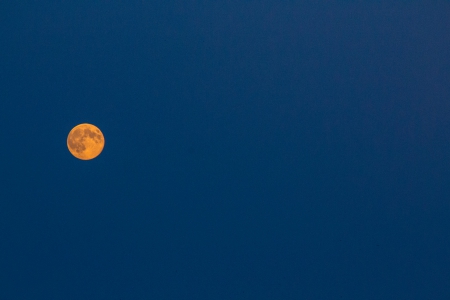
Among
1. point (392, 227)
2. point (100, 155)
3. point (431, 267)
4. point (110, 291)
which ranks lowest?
point (110, 291)

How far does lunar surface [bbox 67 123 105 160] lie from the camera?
1869 mm

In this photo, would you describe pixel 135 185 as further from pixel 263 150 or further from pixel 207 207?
pixel 263 150

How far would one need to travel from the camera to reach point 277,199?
1.93 meters

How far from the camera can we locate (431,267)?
1983 millimetres

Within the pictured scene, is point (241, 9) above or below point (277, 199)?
above

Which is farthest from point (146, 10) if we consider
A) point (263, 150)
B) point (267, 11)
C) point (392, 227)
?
point (392, 227)

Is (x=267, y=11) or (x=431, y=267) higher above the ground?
(x=267, y=11)

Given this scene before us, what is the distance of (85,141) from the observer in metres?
1.87

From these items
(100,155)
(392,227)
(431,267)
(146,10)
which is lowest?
(431,267)

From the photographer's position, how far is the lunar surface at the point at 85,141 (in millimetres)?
1869

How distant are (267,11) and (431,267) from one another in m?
1.52

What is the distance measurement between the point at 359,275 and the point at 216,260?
2.36 feet

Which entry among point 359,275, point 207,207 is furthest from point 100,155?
point 359,275

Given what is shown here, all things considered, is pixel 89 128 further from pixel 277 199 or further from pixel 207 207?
pixel 277 199
